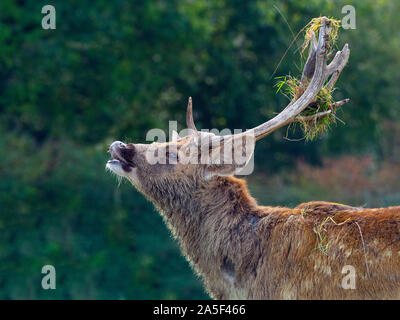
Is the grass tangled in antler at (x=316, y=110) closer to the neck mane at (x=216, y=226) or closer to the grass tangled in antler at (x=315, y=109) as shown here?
the grass tangled in antler at (x=315, y=109)

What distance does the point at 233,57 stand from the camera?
59.9 feet

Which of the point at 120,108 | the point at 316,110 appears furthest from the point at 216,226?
the point at 120,108

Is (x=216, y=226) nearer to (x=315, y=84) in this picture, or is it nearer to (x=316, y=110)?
(x=316, y=110)

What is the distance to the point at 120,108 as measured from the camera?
16.7 m

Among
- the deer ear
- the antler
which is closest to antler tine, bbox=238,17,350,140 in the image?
the antler

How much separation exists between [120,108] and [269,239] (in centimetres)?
1186

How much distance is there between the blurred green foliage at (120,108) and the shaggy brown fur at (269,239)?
862 cm

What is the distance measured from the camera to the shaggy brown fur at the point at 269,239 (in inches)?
186

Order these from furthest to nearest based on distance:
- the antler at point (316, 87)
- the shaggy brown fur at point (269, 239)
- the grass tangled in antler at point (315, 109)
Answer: the grass tangled in antler at point (315, 109) → the antler at point (316, 87) → the shaggy brown fur at point (269, 239)

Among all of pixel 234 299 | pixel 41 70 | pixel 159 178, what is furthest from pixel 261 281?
pixel 41 70

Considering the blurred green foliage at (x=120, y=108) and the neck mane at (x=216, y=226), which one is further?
the blurred green foliage at (x=120, y=108)

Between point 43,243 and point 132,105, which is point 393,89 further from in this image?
point 43,243

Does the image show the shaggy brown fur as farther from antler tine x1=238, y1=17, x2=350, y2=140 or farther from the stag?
antler tine x1=238, y1=17, x2=350, y2=140

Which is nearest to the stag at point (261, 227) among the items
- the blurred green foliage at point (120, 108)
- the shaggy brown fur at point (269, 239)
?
the shaggy brown fur at point (269, 239)
